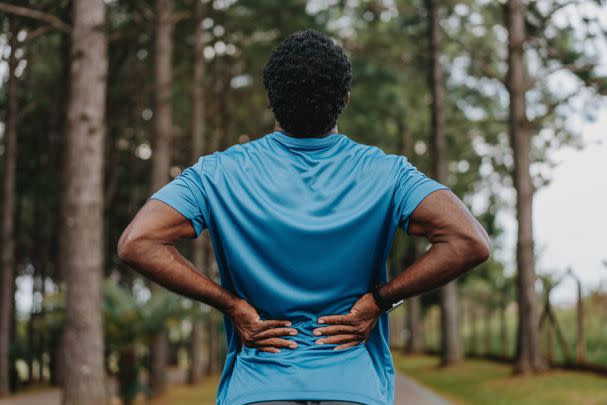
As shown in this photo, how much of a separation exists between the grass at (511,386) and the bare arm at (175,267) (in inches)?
456

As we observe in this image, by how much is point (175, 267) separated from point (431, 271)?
804 mm

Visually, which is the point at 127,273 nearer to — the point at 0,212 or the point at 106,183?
the point at 106,183

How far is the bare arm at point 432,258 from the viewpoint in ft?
8.34

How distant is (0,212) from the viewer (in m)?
22.0

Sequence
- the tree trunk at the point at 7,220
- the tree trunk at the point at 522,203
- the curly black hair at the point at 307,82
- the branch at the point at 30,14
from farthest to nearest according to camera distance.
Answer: the tree trunk at the point at 7,220
the tree trunk at the point at 522,203
the branch at the point at 30,14
the curly black hair at the point at 307,82

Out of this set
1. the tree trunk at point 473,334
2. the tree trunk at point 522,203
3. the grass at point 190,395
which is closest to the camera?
the tree trunk at point 522,203

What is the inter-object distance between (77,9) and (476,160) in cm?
1906

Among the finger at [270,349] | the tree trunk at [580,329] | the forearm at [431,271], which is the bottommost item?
the tree trunk at [580,329]

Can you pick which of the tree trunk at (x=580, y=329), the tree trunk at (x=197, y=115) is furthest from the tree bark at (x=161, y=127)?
the tree trunk at (x=580, y=329)

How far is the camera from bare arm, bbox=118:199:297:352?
2553 mm

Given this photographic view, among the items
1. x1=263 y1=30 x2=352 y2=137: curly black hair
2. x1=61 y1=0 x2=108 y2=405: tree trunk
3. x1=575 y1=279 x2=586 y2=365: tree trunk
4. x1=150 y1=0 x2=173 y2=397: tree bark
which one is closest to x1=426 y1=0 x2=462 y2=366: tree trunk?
x1=575 y1=279 x2=586 y2=365: tree trunk

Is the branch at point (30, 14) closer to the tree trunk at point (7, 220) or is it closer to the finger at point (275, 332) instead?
the tree trunk at point (7, 220)

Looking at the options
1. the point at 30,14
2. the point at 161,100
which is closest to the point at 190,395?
the point at 161,100

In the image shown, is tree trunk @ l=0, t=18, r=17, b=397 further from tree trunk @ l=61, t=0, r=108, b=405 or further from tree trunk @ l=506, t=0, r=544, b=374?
tree trunk @ l=506, t=0, r=544, b=374
